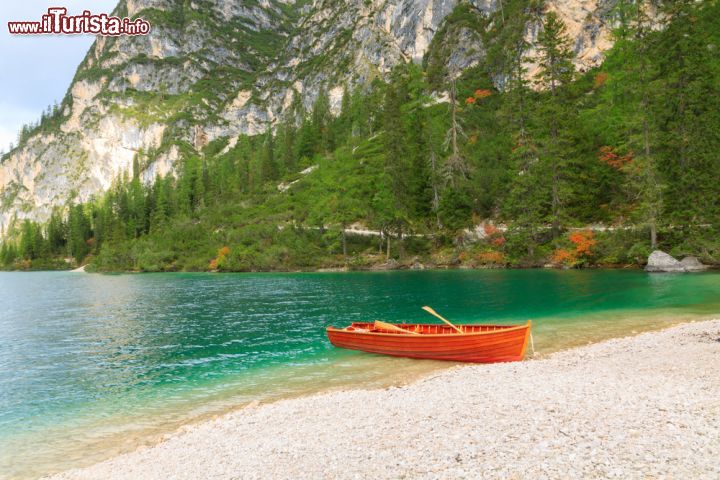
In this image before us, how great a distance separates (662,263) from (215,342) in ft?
162

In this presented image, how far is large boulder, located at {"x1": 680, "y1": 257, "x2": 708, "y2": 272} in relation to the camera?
1773 inches

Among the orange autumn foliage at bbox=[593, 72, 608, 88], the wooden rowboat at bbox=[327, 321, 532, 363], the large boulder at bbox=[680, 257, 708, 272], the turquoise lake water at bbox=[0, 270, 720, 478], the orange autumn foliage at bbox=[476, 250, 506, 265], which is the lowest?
the turquoise lake water at bbox=[0, 270, 720, 478]

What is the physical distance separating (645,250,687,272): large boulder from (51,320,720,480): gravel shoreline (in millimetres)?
39346

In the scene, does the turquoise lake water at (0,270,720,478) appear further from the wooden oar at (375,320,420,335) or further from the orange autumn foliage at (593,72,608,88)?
the orange autumn foliage at (593,72,608,88)

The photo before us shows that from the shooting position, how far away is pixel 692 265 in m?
45.6

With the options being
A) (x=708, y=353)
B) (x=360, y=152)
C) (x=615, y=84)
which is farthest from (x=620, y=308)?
(x=360, y=152)

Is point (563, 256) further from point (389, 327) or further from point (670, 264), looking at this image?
point (389, 327)

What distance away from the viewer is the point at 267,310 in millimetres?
33469

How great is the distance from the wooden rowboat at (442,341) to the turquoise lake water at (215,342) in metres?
0.61

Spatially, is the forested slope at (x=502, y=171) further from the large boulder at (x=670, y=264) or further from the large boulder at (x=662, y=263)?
the large boulder at (x=662, y=263)

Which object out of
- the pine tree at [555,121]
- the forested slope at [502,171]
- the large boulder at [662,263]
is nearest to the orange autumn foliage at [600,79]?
the forested slope at [502,171]

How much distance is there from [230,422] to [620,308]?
1045 inches

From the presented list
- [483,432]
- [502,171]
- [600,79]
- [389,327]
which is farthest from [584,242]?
[483,432]

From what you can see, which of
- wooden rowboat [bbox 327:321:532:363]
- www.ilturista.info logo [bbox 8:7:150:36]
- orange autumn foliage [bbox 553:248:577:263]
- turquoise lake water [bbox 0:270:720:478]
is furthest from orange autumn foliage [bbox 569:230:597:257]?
www.ilturista.info logo [bbox 8:7:150:36]
